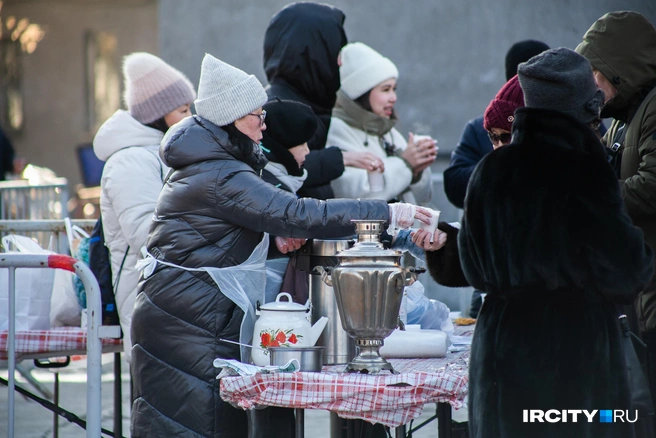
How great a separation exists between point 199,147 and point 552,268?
1.25 metres

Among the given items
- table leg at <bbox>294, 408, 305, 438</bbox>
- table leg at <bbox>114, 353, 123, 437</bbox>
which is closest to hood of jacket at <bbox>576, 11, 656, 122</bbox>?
table leg at <bbox>294, 408, 305, 438</bbox>

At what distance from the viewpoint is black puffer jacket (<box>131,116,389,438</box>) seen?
322 cm

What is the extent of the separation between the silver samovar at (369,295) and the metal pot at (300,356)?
0.11 m

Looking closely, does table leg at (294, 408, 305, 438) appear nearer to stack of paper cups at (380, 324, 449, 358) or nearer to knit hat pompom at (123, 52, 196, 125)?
stack of paper cups at (380, 324, 449, 358)

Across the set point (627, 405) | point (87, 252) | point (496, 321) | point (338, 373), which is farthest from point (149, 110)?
point (627, 405)

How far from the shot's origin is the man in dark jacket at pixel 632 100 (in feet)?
11.5

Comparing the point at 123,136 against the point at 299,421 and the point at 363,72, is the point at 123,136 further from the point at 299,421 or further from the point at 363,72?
the point at 299,421

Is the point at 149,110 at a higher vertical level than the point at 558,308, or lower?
higher

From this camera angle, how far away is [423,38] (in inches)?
360

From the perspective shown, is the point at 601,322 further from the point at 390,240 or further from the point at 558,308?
the point at 390,240

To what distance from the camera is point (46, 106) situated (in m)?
17.6

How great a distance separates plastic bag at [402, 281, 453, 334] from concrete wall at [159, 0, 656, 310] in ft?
18.4

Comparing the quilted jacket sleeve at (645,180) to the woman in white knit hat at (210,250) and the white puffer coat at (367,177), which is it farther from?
the white puffer coat at (367,177)

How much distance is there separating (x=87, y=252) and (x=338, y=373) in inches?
76.1
